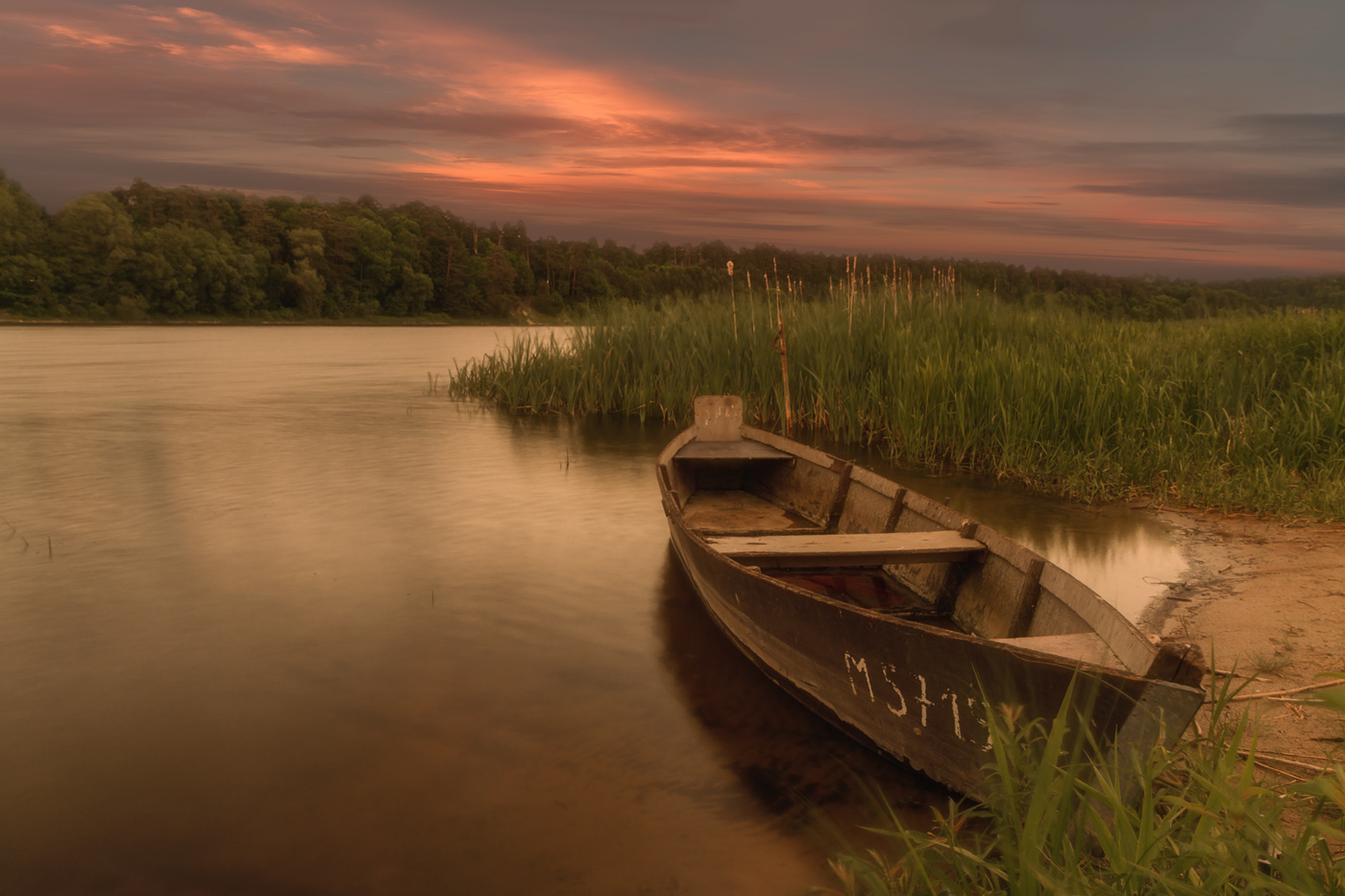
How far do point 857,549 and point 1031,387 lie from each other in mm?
5479

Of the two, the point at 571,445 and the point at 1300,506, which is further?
the point at 571,445

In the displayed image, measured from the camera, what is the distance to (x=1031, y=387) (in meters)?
9.05

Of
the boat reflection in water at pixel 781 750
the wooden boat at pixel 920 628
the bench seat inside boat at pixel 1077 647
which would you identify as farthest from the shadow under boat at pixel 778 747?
the bench seat inside boat at pixel 1077 647

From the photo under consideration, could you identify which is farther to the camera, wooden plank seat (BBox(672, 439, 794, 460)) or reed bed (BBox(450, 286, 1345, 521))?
reed bed (BBox(450, 286, 1345, 521))

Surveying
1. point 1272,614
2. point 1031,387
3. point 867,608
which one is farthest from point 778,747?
point 1031,387

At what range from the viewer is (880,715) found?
347cm

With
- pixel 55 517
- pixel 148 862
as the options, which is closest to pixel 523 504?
pixel 55 517

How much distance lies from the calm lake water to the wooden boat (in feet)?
1.39

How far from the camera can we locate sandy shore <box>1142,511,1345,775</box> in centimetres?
351

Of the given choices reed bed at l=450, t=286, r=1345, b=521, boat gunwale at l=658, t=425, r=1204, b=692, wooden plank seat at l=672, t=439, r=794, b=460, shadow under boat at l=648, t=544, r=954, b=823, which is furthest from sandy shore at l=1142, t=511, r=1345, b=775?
wooden plank seat at l=672, t=439, r=794, b=460

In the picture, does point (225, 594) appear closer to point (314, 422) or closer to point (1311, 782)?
point (1311, 782)

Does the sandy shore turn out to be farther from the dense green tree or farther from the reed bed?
the dense green tree

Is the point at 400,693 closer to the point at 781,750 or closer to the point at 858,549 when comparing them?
the point at 781,750

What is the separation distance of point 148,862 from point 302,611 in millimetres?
2837
